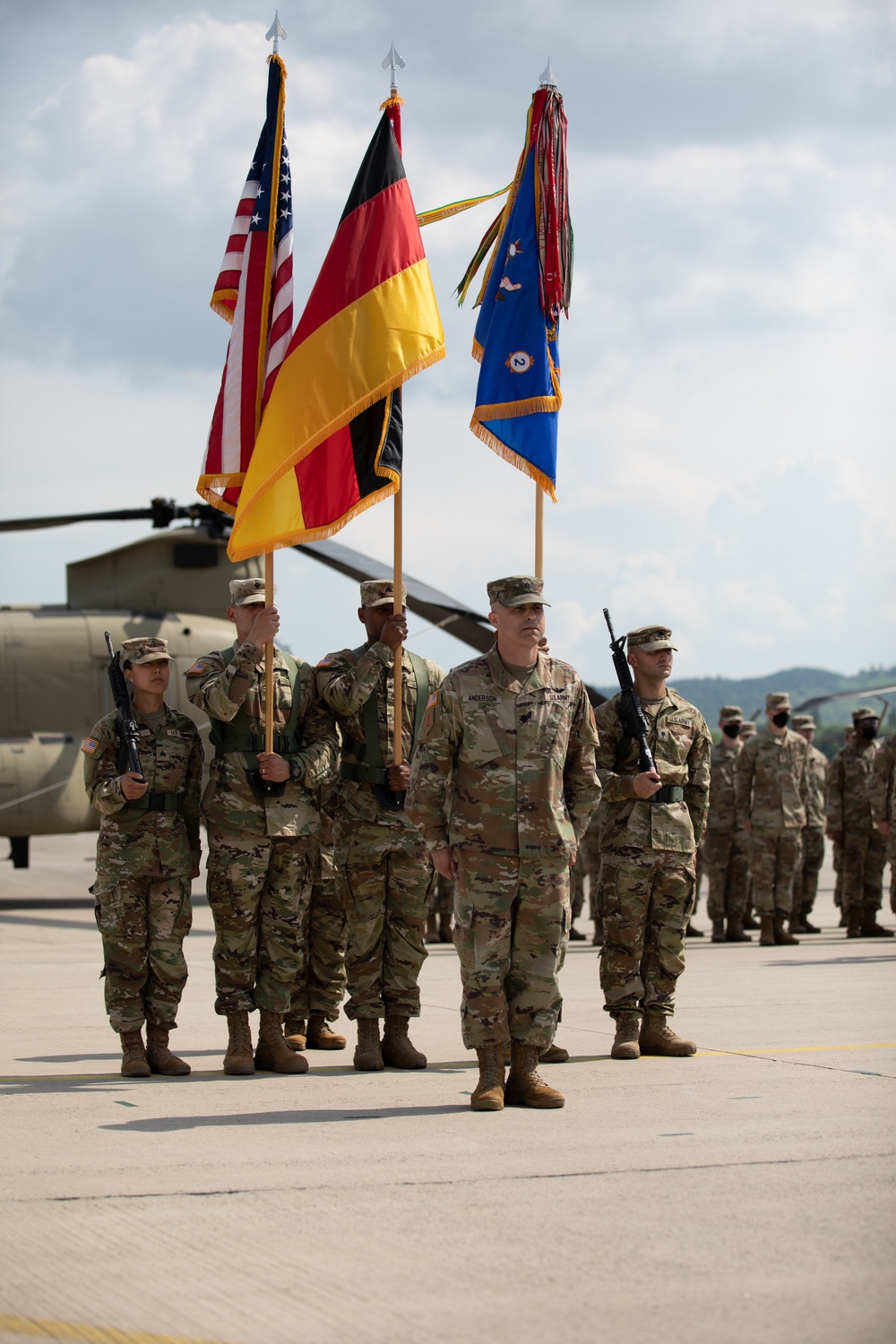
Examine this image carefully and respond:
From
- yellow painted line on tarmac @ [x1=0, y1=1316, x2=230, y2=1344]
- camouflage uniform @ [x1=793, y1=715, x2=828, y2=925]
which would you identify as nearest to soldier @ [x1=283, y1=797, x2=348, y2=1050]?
yellow painted line on tarmac @ [x1=0, y1=1316, x2=230, y2=1344]

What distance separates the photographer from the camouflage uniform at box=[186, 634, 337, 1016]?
653 centimetres

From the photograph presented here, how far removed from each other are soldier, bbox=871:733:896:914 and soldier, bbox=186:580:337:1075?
21.9ft

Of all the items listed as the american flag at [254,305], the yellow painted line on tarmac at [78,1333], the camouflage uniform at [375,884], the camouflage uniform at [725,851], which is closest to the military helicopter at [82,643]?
the camouflage uniform at [725,851]

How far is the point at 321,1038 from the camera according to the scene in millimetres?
7266

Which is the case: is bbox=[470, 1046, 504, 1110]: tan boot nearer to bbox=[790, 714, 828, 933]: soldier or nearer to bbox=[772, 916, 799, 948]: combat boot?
bbox=[772, 916, 799, 948]: combat boot

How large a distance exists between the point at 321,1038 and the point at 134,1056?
3.53 ft

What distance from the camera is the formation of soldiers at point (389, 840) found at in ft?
19.0

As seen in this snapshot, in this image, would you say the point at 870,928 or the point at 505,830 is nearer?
the point at 505,830

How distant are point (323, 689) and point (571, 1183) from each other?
9.55 ft

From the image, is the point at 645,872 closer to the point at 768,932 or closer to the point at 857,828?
the point at 768,932

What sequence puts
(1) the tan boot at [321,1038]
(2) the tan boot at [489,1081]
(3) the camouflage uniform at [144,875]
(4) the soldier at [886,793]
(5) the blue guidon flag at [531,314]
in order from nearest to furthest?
(2) the tan boot at [489,1081] < (3) the camouflage uniform at [144,875] < (1) the tan boot at [321,1038] < (5) the blue guidon flag at [531,314] < (4) the soldier at [886,793]

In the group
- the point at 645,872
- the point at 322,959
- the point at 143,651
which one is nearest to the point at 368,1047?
the point at 322,959

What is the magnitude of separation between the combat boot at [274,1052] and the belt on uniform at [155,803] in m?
0.95

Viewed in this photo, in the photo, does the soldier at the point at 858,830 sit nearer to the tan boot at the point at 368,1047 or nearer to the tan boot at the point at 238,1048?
the tan boot at the point at 368,1047
